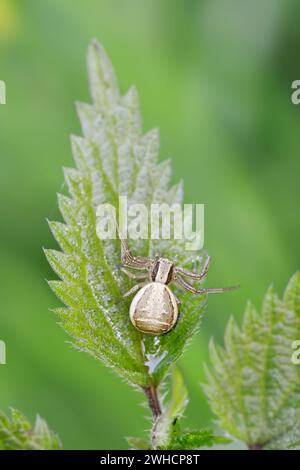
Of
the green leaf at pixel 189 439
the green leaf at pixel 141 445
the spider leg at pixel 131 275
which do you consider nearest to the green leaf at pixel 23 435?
the green leaf at pixel 141 445

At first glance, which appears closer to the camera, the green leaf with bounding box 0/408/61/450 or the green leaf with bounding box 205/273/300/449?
the green leaf with bounding box 0/408/61/450

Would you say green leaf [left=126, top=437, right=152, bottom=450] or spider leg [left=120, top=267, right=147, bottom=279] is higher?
spider leg [left=120, top=267, right=147, bottom=279]

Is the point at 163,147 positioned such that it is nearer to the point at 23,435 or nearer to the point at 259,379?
the point at 259,379

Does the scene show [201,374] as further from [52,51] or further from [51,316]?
[52,51]

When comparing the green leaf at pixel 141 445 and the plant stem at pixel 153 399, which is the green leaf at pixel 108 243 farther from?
the green leaf at pixel 141 445

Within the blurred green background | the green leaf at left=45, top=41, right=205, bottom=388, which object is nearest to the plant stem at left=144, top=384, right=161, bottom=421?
the green leaf at left=45, top=41, right=205, bottom=388

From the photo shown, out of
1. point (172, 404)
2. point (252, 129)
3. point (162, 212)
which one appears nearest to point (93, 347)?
point (172, 404)

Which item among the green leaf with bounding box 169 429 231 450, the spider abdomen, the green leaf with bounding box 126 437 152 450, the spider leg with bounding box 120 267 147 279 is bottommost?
the green leaf with bounding box 126 437 152 450

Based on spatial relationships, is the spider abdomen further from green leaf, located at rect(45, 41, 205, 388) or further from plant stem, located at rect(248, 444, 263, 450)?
plant stem, located at rect(248, 444, 263, 450)
